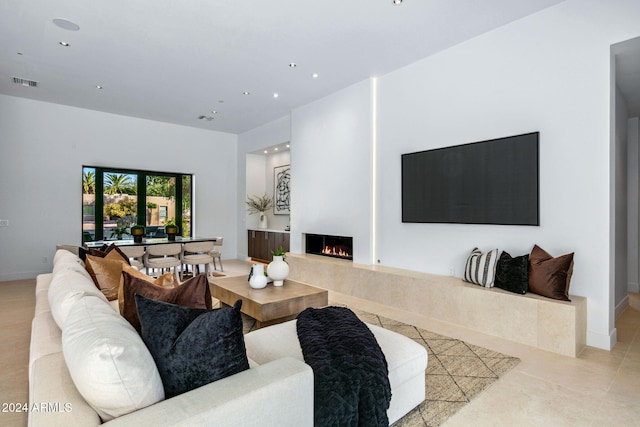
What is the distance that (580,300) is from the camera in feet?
10.1

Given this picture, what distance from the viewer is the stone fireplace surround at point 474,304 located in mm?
2998

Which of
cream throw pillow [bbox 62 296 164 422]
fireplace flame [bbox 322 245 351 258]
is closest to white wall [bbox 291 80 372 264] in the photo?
fireplace flame [bbox 322 245 351 258]

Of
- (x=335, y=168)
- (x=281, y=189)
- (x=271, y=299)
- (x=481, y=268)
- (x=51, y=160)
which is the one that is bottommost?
(x=271, y=299)

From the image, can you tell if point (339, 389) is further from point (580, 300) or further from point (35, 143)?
point (35, 143)

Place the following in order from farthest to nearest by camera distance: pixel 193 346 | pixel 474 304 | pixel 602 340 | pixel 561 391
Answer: pixel 474 304 → pixel 602 340 → pixel 561 391 → pixel 193 346

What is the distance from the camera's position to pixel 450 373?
2617mm

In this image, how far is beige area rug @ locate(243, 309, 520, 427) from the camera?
83.0 inches

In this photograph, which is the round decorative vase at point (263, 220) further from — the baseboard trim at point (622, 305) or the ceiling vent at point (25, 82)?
the baseboard trim at point (622, 305)

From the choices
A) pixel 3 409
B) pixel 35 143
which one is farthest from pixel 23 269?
pixel 3 409

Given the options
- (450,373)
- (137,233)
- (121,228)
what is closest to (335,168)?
(137,233)

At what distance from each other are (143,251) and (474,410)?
4.97 m

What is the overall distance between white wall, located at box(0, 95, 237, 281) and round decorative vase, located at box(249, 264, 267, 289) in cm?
509

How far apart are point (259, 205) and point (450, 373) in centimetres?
692

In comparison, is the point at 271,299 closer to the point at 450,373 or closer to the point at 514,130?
the point at 450,373
